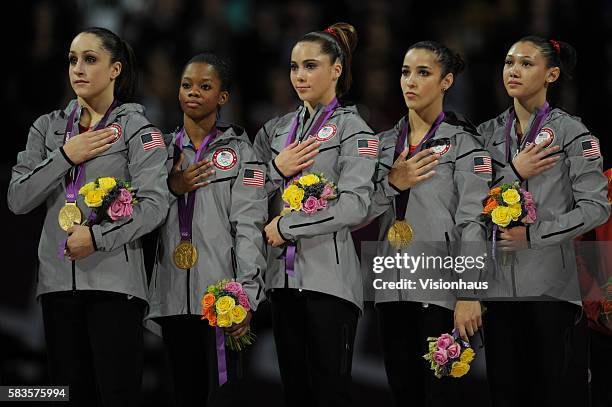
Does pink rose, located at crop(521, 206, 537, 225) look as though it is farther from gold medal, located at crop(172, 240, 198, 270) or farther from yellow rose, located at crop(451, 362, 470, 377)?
gold medal, located at crop(172, 240, 198, 270)

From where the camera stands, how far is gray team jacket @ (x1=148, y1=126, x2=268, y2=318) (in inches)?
225

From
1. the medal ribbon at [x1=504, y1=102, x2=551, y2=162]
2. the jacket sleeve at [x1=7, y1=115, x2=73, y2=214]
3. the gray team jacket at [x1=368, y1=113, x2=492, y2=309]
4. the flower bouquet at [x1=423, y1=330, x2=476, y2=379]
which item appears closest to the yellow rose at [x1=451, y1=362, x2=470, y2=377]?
the flower bouquet at [x1=423, y1=330, x2=476, y2=379]

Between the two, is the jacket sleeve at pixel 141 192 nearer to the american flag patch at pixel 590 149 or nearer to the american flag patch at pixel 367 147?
the american flag patch at pixel 367 147

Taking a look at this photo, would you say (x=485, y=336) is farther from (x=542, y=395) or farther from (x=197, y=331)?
(x=197, y=331)

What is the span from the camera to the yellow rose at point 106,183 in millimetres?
5496

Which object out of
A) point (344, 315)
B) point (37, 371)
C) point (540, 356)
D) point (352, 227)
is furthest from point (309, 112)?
point (37, 371)

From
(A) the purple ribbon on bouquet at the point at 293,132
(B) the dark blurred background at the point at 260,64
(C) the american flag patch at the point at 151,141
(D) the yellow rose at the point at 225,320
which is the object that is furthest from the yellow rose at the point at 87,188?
(B) the dark blurred background at the point at 260,64

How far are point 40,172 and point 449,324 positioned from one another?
2112 mm

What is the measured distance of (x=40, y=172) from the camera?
18.4 ft

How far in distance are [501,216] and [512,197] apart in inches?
4.2

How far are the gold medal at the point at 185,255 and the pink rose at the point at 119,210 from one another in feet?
1.25

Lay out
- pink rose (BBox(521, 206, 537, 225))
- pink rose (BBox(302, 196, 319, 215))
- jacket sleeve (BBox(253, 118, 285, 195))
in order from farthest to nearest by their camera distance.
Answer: jacket sleeve (BBox(253, 118, 285, 195)), pink rose (BBox(521, 206, 537, 225)), pink rose (BBox(302, 196, 319, 215))

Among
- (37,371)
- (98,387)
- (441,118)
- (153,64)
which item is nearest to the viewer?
(98,387)

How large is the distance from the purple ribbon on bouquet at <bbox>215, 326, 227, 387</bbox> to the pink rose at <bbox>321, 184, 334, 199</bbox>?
82 centimetres
